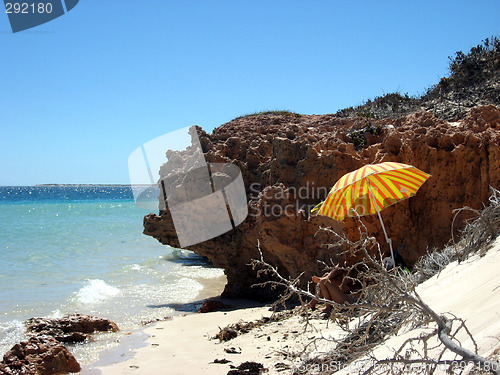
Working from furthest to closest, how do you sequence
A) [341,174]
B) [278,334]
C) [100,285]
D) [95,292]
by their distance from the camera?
[100,285]
[95,292]
[341,174]
[278,334]

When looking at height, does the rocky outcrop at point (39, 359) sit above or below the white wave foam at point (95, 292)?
above

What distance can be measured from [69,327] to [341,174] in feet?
17.0

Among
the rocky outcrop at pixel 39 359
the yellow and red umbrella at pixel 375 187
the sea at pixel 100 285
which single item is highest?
the yellow and red umbrella at pixel 375 187

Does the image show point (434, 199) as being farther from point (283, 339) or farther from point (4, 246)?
point (4, 246)

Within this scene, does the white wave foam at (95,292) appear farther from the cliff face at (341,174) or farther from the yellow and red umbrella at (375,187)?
the yellow and red umbrella at (375,187)

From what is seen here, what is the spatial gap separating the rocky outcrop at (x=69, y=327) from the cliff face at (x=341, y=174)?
8.64 ft

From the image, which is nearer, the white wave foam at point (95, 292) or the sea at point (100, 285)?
the sea at point (100, 285)

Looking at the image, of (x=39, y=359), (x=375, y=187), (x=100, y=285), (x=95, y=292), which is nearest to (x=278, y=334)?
(x=375, y=187)

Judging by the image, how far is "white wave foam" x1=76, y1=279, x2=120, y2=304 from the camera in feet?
32.8

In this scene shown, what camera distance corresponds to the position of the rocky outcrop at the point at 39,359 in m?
5.17

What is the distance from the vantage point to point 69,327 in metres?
7.20

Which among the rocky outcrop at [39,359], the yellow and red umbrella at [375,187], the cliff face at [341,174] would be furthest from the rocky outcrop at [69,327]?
the yellow and red umbrella at [375,187]

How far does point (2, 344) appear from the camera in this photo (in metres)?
6.86

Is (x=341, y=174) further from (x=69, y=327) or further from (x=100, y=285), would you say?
(x=100, y=285)
